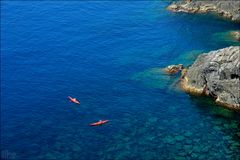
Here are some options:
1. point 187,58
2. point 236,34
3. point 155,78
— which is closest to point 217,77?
point 155,78

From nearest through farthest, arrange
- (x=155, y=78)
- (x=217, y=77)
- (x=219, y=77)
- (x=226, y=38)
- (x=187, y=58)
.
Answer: (x=219, y=77) → (x=217, y=77) → (x=155, y=78) → (x=187, y=58) → (x=226, y=38)

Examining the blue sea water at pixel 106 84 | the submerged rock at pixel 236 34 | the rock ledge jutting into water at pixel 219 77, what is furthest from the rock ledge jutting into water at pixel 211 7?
the rock ledge jutting into water at pixel 219 77

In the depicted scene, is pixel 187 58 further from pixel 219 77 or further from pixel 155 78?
pixel 219 77

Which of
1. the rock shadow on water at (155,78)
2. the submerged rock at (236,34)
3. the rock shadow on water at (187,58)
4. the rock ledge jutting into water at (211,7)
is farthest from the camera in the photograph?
the rock ledge jutting into water at (211,7)

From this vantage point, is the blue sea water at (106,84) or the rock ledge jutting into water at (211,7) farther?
the rock ledge jutting into water at (211,7)

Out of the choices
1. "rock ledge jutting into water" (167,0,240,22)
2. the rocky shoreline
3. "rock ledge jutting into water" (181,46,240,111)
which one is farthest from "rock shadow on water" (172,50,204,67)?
"rock ledge jutting into water" (167,0,240,22)

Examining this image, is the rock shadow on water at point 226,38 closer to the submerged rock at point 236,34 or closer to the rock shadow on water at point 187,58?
the submerged rock at point 236,34

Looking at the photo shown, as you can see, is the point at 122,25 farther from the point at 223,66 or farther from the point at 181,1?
the point at 223,66
